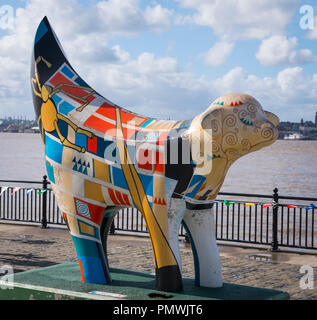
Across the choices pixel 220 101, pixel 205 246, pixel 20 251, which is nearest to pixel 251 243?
pixel 20 251

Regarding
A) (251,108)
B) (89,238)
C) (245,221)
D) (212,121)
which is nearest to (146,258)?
(89,238)

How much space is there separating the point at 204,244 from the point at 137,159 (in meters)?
1.36

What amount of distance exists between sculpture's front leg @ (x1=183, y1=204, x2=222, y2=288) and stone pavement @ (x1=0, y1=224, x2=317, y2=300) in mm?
1921

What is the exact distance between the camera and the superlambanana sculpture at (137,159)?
6.64m

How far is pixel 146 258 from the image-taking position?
11.0 m

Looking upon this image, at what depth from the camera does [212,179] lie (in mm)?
6738

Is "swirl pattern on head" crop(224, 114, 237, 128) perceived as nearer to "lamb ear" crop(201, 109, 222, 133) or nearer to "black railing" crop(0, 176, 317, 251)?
"lamb ear" crop(201, 109, 222, 133)

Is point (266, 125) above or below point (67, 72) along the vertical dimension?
below

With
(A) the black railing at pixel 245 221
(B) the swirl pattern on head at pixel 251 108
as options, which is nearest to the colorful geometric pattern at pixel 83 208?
(B) the swirl pattern on head at pixel 251 108

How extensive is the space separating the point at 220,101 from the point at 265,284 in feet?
12.5

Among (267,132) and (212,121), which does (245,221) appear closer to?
(267,132)

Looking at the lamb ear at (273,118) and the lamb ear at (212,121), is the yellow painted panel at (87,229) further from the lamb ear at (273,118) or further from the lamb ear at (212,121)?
the lamb ear at (273,118)

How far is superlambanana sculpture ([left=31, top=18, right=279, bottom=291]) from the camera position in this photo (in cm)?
664

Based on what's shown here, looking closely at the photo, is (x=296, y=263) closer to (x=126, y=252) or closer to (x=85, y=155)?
(x=126, y=252)
